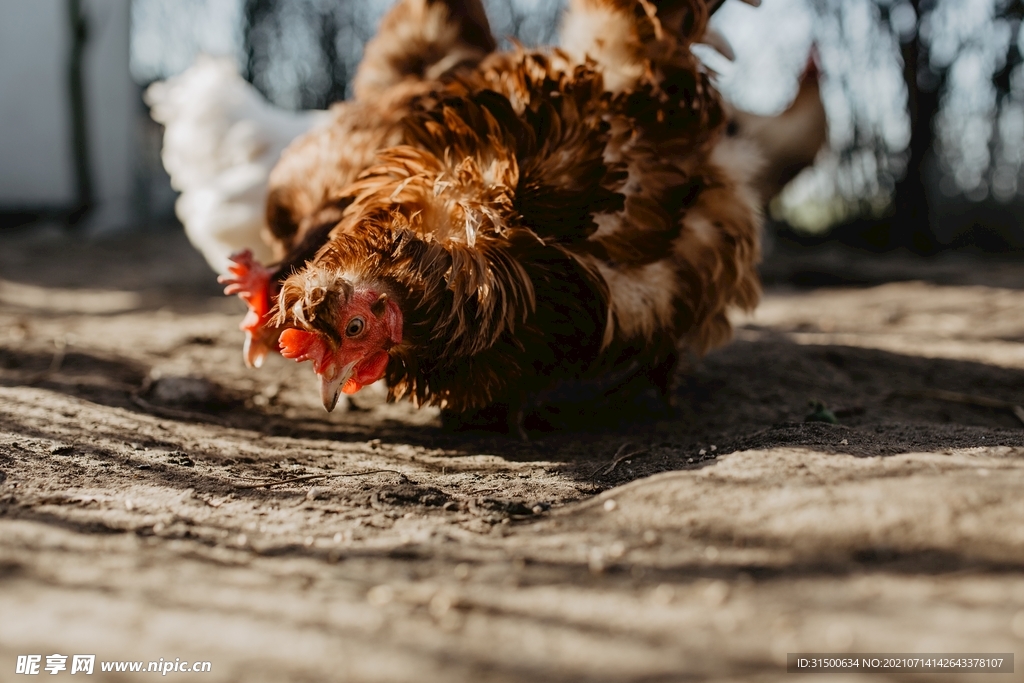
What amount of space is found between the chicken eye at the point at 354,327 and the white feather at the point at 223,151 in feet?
7.49

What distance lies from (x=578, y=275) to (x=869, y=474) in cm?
101

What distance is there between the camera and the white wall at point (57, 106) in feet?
26.4

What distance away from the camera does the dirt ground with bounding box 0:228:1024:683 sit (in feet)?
3.64

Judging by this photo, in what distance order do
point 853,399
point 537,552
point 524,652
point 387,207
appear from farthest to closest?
point 853,399, point 387,207, point 537,552, point 524,652

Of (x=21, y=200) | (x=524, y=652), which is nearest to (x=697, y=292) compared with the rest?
(x=524, y=652)

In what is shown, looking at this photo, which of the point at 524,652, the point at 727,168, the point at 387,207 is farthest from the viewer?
the point at 727,168

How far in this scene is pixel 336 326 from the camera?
1884 millimetres

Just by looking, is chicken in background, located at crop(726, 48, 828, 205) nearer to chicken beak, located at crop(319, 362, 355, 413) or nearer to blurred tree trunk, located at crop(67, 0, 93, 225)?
chicken beak, located at crop(319, 362, 355, 413)

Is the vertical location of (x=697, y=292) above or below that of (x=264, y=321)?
above

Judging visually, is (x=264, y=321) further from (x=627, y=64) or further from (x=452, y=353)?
(x=627, y=64)

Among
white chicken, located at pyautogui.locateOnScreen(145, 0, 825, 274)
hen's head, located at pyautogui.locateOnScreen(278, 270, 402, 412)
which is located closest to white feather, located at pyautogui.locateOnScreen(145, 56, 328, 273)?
white chicken, located at pyautogui.locateOnScreen(145, 0, 825, 274)

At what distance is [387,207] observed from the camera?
223cm

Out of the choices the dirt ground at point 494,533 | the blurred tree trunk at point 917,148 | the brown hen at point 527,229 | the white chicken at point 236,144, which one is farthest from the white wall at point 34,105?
the blurred tree trunk at point 917,148

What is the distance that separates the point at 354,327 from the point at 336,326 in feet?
0.15
